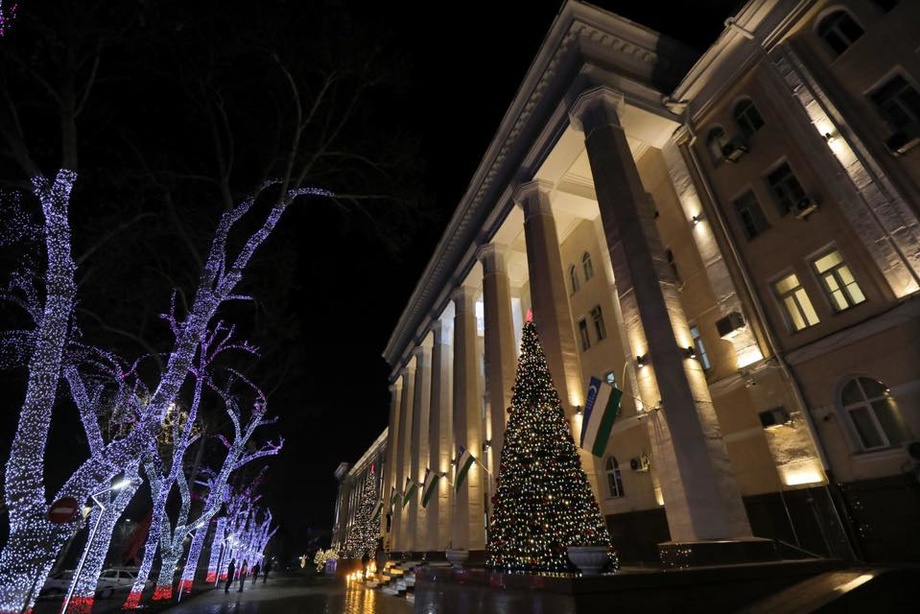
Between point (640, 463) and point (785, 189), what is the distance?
968 cm

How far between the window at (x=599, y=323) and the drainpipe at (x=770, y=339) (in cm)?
621

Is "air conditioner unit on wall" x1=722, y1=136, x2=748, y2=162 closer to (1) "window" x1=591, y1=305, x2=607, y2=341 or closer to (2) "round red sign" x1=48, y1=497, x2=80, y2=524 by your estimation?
(1) "window" x1=591, y1=305, x2=607, y2=341

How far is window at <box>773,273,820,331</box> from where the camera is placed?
438 inches

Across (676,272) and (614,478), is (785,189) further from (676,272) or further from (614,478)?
(614,478)

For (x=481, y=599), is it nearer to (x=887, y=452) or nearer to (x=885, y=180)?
(x=887, y=452)

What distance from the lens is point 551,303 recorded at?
52.4 ft

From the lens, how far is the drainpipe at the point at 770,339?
9.34 metres

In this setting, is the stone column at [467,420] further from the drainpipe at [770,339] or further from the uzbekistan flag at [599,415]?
the drainpipe at [770,339]

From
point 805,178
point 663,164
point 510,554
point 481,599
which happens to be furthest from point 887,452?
point 663,164

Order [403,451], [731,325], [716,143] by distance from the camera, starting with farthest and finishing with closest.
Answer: [403,451] → [716,143] → [731,325]

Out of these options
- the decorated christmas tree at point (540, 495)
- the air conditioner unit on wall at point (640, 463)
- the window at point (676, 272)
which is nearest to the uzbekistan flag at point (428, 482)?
the air conditioner unit on wall at point (640, 463)

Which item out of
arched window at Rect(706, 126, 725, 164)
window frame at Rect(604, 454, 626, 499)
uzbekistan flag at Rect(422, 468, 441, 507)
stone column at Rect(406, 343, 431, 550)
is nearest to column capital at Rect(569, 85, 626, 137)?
arched window at Rect(706, 126, 725, 164)

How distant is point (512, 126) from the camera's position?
1980 centimetres

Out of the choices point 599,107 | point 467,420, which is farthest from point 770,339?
point 467,420
